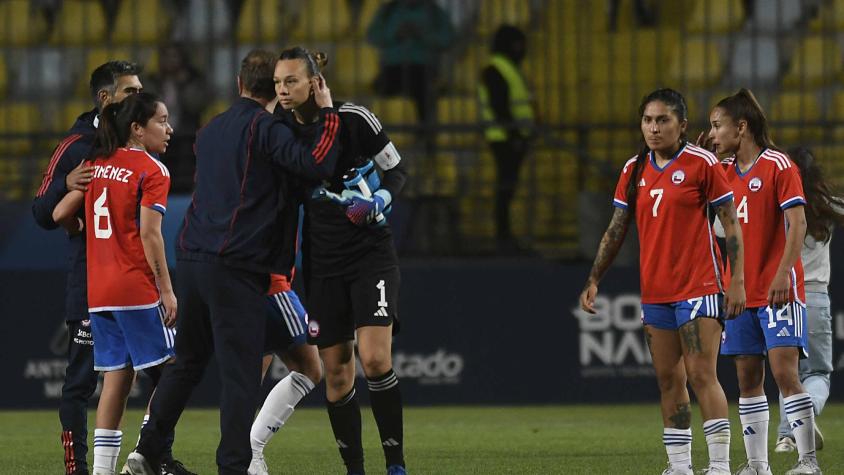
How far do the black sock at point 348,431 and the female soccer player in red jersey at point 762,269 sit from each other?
1.94m

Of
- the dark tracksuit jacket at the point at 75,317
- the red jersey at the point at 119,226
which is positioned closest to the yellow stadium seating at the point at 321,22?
the dark tracksuit jacket at the point at 75,317

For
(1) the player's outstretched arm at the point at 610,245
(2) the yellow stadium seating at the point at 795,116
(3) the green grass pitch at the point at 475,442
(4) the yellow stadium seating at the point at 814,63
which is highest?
(4) the yellow stadium seating at the point at 814,63

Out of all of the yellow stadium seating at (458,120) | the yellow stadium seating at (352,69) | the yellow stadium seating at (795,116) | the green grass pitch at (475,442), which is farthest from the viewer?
the yellow stadium seating at (352,69)

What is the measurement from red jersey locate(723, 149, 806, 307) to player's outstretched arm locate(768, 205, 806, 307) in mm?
107

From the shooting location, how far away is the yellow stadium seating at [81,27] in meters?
14.8

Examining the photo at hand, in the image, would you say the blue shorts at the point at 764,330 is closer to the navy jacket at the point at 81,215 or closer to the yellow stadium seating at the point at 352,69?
the navy jacket at the point at 81,215

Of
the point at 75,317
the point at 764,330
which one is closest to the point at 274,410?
the point at 75,317

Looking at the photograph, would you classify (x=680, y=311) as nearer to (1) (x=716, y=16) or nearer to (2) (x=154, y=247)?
(2) (x=154, y=247)

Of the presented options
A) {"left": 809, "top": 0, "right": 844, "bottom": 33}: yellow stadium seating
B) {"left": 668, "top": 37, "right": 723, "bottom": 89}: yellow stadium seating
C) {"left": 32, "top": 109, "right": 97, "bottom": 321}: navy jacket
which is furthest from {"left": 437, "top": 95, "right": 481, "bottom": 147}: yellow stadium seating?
{"left": 32, "top": 109, "right": 97, "bottom": 321}: navy jacket

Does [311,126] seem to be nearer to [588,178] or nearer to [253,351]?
[253,351]

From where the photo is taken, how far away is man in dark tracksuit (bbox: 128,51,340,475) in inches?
253

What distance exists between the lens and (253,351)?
653 cm

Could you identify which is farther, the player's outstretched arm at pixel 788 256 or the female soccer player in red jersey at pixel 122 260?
the player's outstretched arm at pixel 788 256

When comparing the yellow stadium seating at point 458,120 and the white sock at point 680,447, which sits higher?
the yellow stadium seating at point 458,120
